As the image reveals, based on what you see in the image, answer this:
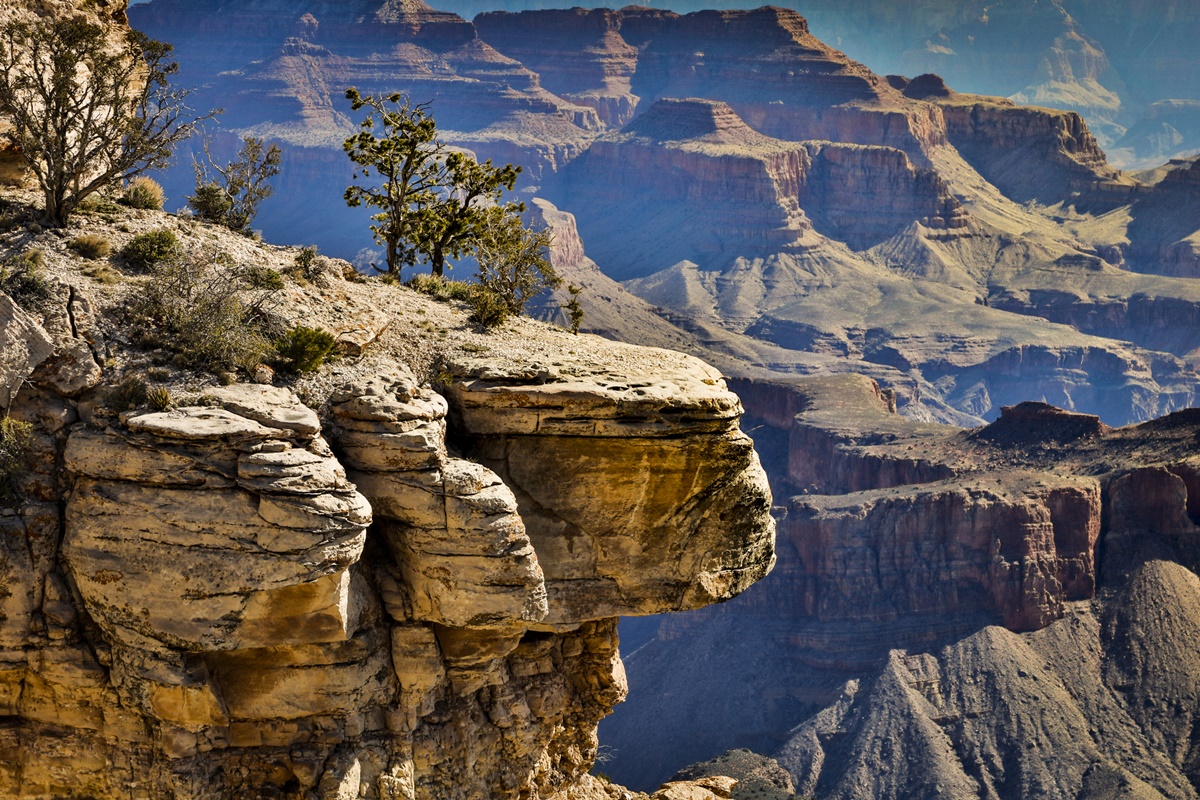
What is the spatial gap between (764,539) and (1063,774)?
7432 cm

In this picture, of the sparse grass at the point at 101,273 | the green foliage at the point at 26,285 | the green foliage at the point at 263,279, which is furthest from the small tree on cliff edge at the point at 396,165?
the green foliage at the point at 26,285

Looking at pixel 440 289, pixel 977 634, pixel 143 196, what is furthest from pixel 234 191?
pixel 977 634

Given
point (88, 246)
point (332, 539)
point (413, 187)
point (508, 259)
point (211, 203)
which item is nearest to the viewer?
point (332, 539)

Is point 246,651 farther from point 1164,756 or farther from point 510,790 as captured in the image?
point 1164,756

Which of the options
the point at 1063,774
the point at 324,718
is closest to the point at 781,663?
the point at 1063,774

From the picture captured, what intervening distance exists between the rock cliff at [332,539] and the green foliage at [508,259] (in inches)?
177

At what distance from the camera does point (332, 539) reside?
3366 cm

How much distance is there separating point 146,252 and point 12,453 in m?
6.87

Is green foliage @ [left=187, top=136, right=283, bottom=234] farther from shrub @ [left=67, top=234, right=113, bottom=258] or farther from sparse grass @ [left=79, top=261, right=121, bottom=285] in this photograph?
sparse grass @ [left=79, top=261, right=121, bottom=285]

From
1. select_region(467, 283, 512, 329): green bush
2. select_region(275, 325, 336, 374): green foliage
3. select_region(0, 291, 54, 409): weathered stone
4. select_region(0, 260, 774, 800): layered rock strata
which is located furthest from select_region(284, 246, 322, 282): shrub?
select_region(0, 291, 54, 409): weathered stone

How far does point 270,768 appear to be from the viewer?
3619 cm

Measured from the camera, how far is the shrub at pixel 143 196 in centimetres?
4216

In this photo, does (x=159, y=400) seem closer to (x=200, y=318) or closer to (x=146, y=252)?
(x=200, y=318)

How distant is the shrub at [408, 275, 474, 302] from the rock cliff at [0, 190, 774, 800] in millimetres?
2855
